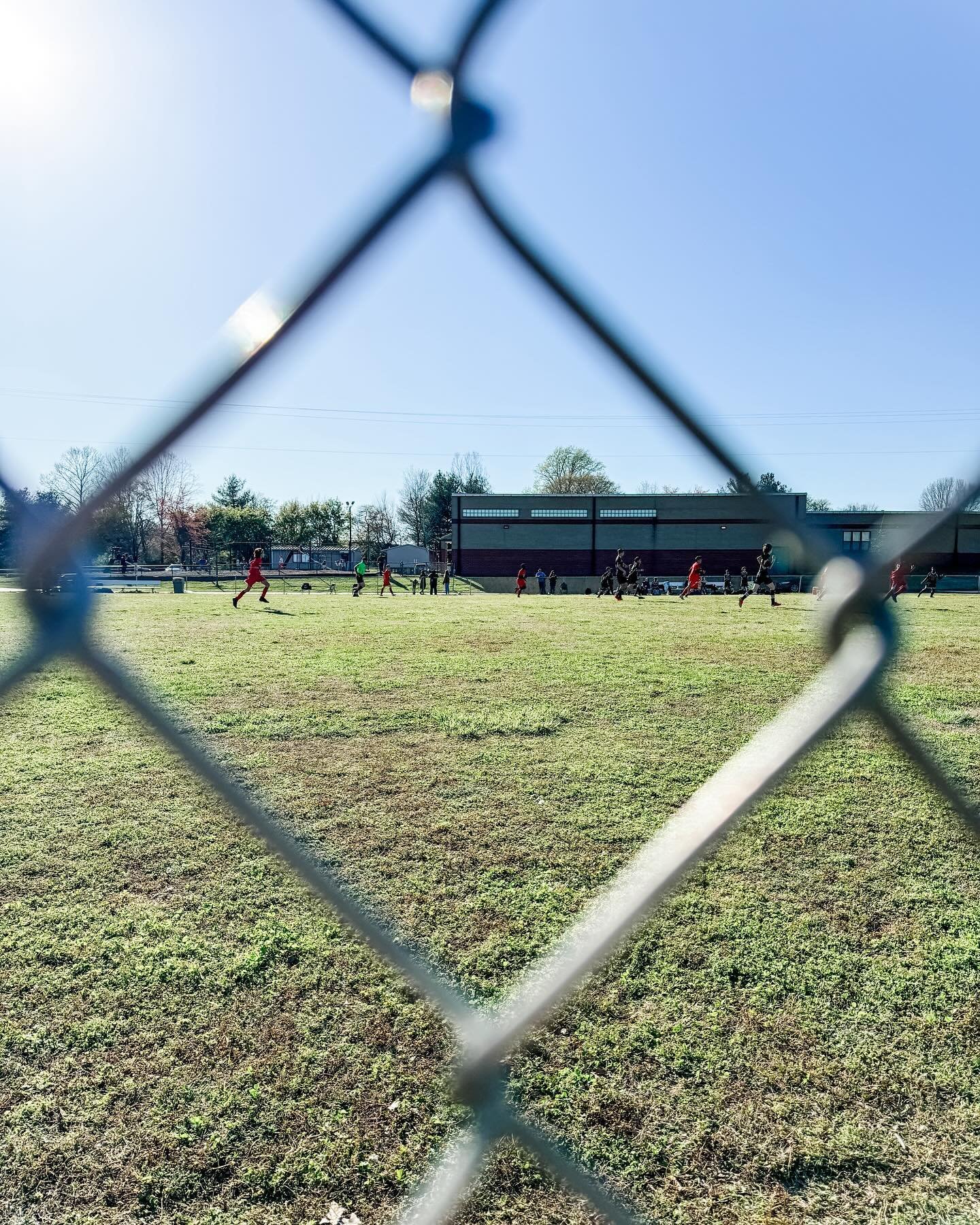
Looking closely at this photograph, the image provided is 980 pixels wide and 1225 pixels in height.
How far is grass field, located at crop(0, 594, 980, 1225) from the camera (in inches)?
71.4

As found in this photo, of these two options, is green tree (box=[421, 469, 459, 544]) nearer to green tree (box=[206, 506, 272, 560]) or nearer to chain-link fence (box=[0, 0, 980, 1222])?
green tree (box=[206, 506, 272, 560])

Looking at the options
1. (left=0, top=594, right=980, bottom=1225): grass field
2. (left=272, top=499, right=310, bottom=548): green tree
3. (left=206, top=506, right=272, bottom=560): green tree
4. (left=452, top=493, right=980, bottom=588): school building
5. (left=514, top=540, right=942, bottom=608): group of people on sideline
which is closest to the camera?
(left=0, top=594, right=980, bottom=1225): grass field

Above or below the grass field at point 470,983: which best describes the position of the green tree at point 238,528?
above

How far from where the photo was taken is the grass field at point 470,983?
1814 millimetres

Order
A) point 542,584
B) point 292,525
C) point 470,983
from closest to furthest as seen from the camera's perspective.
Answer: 1. point 470,983
2. point 542,584
3. point 292,525

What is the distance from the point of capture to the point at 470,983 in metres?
2.55

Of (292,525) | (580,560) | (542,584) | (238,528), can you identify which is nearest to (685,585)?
(542,584)

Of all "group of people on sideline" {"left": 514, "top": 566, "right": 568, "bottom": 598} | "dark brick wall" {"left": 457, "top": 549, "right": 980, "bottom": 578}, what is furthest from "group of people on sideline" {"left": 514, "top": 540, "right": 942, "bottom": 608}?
"dark brick wall" {"left": 457, "top": 549, "right": 980, "bottom": 578}

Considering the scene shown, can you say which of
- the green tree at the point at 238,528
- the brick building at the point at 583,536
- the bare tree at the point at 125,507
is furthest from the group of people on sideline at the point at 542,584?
the bare tree at the point at 125,507

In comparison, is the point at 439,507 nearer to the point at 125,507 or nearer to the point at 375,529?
the point at 375,529

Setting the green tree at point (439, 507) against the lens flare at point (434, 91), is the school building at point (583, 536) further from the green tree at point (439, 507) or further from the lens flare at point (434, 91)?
the lens flare at point (434, 91)

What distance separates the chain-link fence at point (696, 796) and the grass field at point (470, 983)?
0.10 metres

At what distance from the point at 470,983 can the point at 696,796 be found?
1965 mm

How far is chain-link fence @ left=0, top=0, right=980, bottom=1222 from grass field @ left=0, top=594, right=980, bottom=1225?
0.10m
